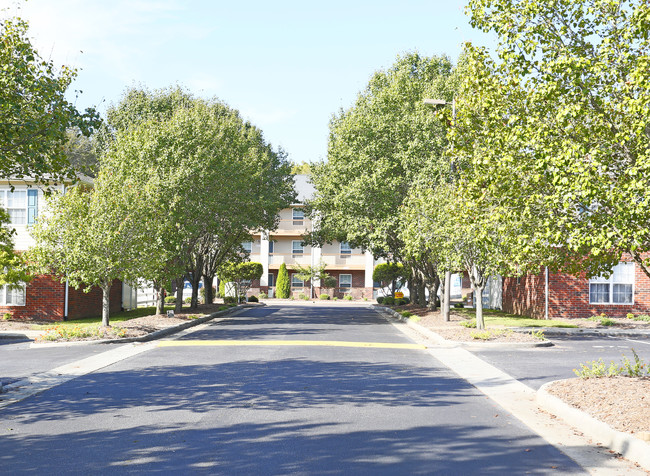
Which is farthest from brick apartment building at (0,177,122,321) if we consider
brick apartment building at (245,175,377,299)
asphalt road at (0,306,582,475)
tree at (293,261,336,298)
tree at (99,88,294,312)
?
brick apartment building at (245,175,377,299)

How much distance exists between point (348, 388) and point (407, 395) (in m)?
1.13

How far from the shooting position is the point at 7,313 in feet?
94.7

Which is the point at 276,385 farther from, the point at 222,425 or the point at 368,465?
the point at 368,465

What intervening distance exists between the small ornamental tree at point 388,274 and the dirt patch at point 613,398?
4155 centimetres

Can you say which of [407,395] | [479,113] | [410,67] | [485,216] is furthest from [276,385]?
[410,67]

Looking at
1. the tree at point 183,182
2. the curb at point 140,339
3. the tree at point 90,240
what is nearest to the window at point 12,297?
the tree at point 183,182

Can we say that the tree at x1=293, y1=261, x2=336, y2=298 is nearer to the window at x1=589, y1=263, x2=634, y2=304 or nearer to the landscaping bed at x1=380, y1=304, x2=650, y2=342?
the landscaping bed at x1=380, y1=304, x2=650, y2=342

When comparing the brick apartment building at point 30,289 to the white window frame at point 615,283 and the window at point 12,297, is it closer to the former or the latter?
the window at point 12,297

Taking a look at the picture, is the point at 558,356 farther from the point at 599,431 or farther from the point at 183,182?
the point at 183,182

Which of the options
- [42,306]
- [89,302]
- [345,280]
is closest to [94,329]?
[42,306]

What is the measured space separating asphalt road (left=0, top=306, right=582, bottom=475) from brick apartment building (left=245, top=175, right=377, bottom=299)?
164 ft

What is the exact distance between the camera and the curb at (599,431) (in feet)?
23.2

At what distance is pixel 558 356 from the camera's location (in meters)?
16.8

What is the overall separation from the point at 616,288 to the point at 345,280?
37249 millimetres
